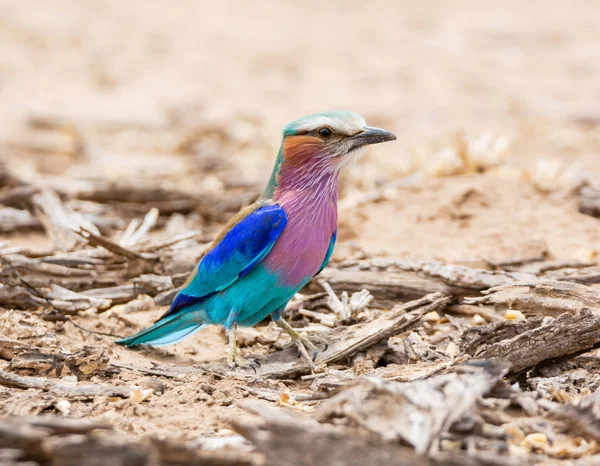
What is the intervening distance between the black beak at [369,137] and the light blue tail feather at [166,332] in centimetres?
126

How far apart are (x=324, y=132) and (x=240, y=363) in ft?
4.07

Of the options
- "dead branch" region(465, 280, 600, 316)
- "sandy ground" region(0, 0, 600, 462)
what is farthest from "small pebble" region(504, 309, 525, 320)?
"sandy ground" region(0, 0, 600, 462)

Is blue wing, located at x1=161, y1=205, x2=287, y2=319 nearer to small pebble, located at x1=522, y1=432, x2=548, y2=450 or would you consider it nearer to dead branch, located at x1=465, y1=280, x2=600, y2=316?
dead branch, located at x1=465, y1=280, x2=600, y2=316

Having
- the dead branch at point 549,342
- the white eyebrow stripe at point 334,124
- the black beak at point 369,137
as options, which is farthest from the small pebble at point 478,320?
the white eyebrow stripe at point 334,124

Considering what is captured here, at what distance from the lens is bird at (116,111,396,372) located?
3986mm

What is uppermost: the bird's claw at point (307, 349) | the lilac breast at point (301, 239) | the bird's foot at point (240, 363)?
the lilac breast at point (301, 239)

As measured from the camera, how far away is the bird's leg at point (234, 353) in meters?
4.04

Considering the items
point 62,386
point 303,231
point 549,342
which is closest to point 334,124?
point 303,231

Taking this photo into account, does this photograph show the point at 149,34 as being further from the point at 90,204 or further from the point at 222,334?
the point at 222,334

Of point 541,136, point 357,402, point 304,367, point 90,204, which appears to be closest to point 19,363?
point 304,367

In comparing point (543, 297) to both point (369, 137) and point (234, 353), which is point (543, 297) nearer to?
point (369, 137)

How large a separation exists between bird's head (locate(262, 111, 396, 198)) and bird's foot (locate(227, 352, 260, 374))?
852 millimetres

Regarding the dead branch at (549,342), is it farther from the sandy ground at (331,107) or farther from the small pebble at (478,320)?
the sandy ground at (331,107)

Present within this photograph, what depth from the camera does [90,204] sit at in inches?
268
